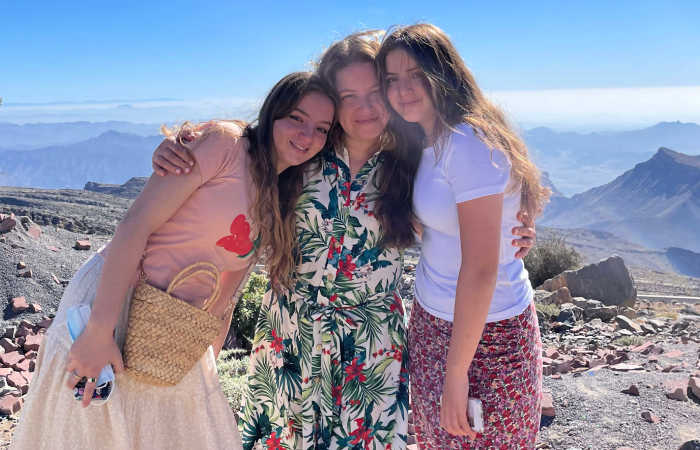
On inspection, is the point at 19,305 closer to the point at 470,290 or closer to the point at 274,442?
the point at 274,442

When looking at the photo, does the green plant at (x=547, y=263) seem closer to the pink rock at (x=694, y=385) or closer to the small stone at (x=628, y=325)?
the small stone at (x=628, y=325)

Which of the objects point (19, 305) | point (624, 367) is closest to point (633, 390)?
point (624, 367)

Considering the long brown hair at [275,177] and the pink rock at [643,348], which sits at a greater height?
the long brown hair at [275,177]

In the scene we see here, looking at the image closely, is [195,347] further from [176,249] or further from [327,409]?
[327,409]

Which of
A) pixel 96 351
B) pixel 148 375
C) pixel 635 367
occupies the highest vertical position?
pixel 96 351

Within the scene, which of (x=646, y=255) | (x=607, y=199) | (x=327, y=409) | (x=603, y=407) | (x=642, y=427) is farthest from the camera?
(x=607, y=199)

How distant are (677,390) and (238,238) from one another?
3.69 m

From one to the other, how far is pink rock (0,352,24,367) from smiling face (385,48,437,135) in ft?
14.2

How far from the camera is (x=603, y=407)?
386 centimetres

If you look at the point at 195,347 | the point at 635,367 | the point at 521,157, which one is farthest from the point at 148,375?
the point at 635,367

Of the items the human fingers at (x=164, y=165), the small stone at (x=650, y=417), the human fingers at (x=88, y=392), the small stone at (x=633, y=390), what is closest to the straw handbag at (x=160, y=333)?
the human fingers at (x=88, y=392)

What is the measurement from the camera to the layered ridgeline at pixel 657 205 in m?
128

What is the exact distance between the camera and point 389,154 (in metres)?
2.40

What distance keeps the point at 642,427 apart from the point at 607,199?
584ft
